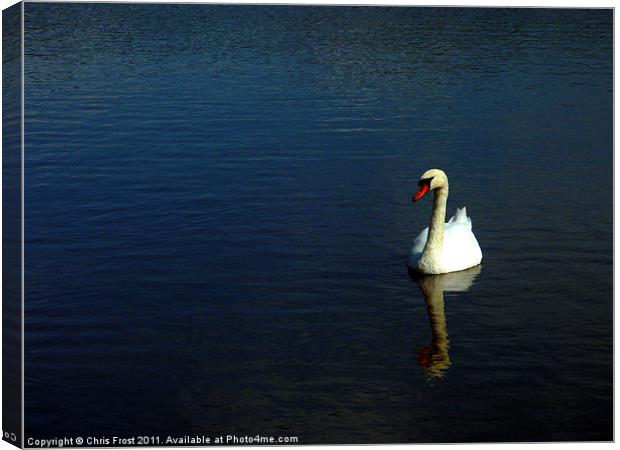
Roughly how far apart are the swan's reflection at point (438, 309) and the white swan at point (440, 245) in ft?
0.35

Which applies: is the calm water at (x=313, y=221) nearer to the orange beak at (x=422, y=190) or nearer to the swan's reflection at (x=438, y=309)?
the swan's reflection at (x=438, y=309)

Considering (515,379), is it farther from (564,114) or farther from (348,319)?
(564,114)

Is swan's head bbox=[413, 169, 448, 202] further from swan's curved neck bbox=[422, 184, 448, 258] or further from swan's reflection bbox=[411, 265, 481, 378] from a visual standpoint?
swan's reflection bbox=[411, 265, 481, 378]

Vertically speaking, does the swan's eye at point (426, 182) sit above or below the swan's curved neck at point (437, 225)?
above

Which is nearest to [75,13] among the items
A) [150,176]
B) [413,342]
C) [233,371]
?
[233,371]

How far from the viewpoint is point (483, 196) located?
63.4ft

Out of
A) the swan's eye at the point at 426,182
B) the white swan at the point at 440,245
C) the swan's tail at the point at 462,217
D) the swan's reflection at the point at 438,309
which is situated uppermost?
the swan's tail at the point at 462,217

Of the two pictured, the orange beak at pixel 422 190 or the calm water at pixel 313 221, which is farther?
the orange beak at pixel 422 190

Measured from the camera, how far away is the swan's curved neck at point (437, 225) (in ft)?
57.1

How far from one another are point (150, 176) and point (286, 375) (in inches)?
260

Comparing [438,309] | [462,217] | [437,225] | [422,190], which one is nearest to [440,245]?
[437,225]

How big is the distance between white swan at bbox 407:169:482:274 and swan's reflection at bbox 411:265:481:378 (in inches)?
4.1

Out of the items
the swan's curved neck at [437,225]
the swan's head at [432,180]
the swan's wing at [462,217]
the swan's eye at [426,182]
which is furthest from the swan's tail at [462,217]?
the swan's eye at [426,182]

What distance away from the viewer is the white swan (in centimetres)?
1731
